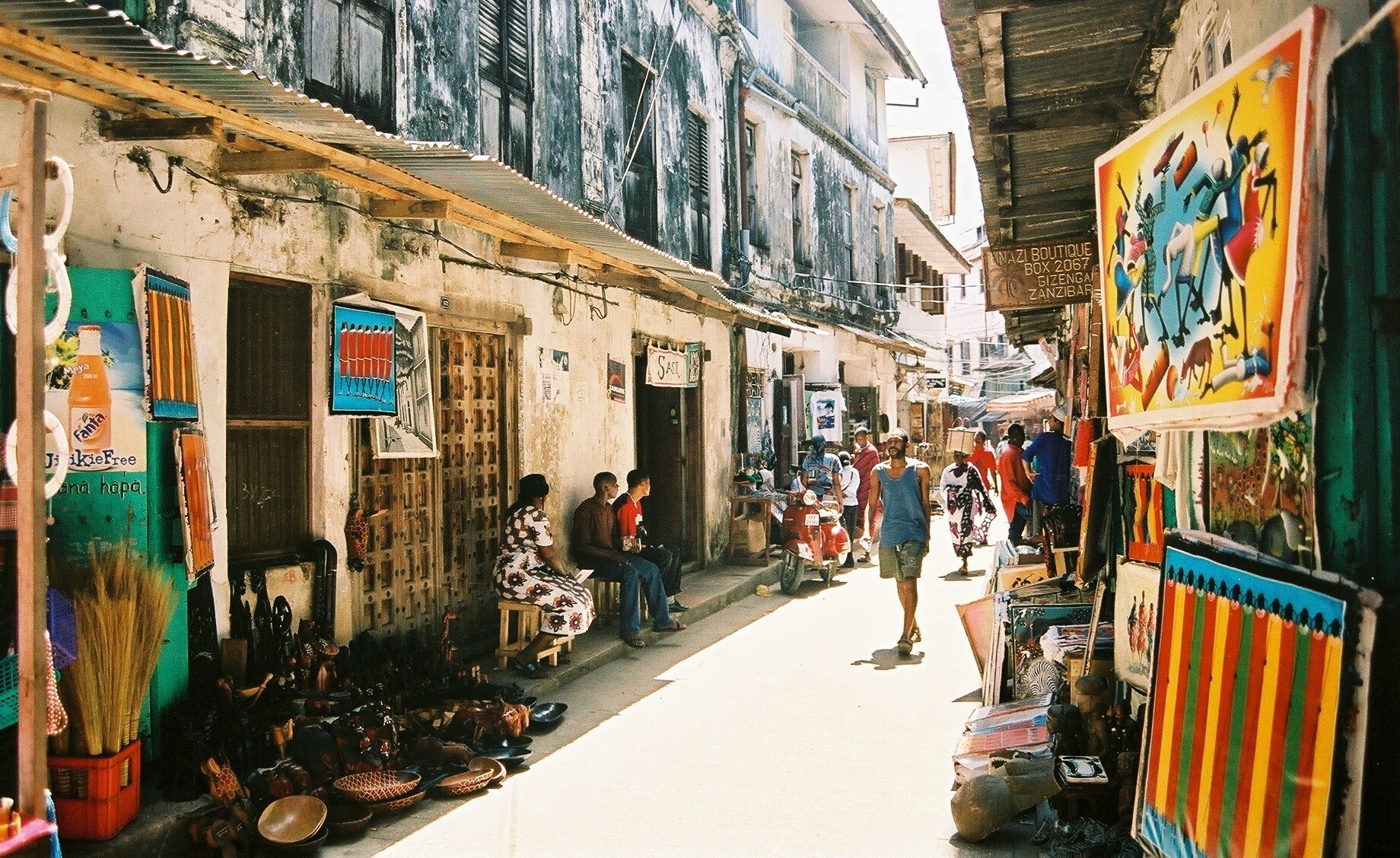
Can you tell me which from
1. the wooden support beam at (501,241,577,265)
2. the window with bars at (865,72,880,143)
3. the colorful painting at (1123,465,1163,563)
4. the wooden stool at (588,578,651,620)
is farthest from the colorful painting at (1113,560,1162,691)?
the window with bars at (865,72,880,143)

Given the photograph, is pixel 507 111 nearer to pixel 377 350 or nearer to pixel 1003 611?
pixel 377 350

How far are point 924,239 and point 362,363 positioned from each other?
923 inches

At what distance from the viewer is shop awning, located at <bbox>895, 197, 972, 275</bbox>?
25891 millimetres

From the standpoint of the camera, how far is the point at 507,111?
10.3 m

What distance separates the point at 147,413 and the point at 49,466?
0.58m

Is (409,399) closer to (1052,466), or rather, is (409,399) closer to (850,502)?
(1052,466)

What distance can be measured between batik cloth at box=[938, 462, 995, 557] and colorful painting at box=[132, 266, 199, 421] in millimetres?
10708

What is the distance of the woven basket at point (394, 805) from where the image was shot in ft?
18.2

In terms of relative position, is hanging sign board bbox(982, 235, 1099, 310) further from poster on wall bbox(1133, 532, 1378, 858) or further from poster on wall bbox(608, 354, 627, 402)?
poster on wall bbox(608, 354, 627, 402)

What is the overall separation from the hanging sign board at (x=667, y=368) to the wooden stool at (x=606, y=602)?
2.49 metres

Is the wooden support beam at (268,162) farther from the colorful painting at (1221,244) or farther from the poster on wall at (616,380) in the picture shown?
the poster on wall at (616,380)

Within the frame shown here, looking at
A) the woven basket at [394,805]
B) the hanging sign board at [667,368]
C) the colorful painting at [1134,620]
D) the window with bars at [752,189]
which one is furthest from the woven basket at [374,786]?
the window with bars at [752,189]

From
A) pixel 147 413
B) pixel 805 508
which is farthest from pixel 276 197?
pixel 805 508

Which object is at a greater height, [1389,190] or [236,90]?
[236,90]
